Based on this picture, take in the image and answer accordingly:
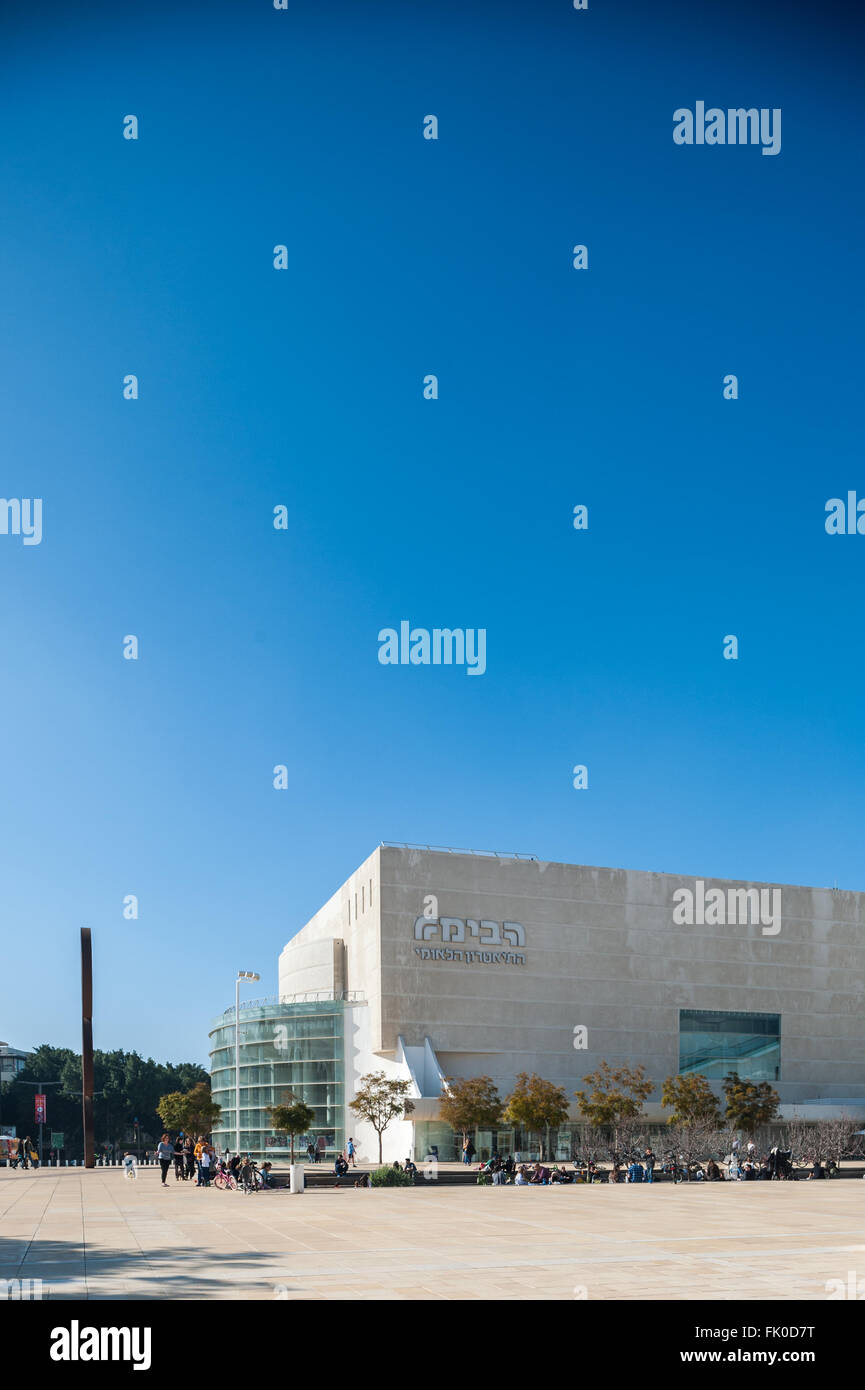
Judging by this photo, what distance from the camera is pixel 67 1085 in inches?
5704

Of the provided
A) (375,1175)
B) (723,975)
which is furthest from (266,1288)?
(723,975)

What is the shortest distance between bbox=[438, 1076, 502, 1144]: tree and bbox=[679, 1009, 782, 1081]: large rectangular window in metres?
22.8

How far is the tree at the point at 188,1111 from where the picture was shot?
221 feet

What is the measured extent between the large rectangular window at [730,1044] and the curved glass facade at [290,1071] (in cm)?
2360

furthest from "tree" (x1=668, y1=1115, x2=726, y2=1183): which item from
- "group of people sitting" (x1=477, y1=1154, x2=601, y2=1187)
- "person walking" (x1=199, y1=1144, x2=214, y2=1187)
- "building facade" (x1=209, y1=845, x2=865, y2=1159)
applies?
"person walking" (x1=199, y1=1144, x2=214, y2=1187)

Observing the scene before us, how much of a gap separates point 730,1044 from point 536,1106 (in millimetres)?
28563

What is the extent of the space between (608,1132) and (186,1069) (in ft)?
359

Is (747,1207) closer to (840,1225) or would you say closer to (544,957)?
(840,1225)

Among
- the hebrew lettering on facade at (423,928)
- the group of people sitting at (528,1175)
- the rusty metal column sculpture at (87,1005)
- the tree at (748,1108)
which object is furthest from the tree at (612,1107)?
the rusty metal column sculpture at (87,1005)

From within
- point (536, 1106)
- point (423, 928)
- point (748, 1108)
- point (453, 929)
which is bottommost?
point (748, 1108)

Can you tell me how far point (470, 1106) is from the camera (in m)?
62.1

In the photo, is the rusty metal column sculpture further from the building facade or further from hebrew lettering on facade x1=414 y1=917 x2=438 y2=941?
hebrew lettering on facade x1=414 y1=917 x2=438 y2=941

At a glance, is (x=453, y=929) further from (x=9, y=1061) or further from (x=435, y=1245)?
(x=9, y=1061)

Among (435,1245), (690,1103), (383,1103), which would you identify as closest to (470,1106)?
(383,1103)
